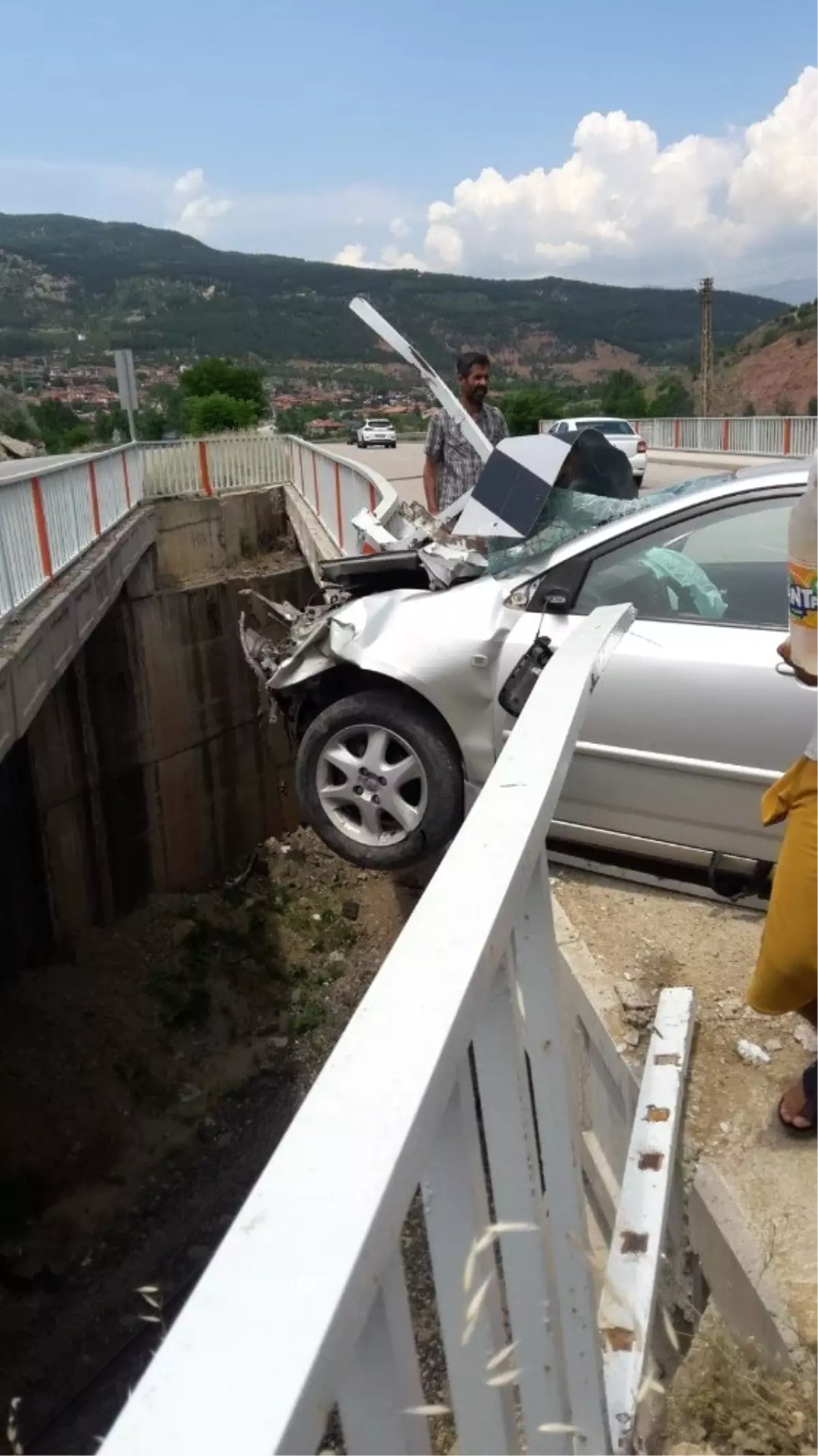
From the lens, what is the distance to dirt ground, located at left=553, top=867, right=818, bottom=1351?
2.34 meters

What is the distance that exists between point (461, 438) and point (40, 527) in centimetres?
423

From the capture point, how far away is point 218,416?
46.3 metres

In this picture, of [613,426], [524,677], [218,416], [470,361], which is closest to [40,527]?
[470,361]

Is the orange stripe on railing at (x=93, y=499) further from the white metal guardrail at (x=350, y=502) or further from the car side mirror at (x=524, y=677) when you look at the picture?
the car side mirror at (x=524, y=677)

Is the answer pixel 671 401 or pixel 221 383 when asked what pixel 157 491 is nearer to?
pixel 221 383

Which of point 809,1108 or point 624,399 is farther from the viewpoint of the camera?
point 624,399

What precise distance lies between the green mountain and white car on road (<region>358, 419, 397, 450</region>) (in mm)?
56349

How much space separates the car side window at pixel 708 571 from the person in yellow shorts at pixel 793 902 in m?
1.40

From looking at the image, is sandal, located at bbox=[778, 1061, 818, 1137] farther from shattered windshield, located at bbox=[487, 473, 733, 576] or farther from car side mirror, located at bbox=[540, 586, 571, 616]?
shattered windshield, located at bbox=[487, 473, 733, 576]

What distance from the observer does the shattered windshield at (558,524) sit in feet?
14.2

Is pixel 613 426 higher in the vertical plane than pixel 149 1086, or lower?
higher

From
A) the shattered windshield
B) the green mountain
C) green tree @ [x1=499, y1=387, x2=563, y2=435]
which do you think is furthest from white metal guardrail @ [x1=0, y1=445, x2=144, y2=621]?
the green mountain

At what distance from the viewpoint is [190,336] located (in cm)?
13825

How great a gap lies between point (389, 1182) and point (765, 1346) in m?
1.67
